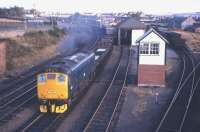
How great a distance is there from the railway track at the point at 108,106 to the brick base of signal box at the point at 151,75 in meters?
1.83

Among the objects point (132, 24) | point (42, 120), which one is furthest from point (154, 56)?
point (132, 24)

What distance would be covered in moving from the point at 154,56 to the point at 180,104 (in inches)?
277

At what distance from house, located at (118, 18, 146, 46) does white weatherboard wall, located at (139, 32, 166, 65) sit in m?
28.0

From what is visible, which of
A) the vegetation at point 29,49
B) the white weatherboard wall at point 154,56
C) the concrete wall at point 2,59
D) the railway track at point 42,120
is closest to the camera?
the railway track at point 42,120

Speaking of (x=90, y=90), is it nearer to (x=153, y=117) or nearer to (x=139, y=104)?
(x=139, y=104)

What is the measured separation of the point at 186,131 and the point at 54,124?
7534 mm

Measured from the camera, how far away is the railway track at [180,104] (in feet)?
67.8

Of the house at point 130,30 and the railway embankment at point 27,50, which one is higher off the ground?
the house at point 130,30

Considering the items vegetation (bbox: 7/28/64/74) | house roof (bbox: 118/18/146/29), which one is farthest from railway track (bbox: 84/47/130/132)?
house roof (bbox: 118/18/146/29)

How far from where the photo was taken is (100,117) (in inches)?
869

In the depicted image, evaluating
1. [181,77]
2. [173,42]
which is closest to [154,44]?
[181,77]

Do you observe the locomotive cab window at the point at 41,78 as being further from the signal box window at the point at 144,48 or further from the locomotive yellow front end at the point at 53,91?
the signal box window at the point at 144,48

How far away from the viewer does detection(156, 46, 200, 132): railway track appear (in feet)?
67.8

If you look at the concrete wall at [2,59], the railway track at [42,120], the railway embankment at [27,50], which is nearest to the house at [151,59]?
the railway track at [42,120]
